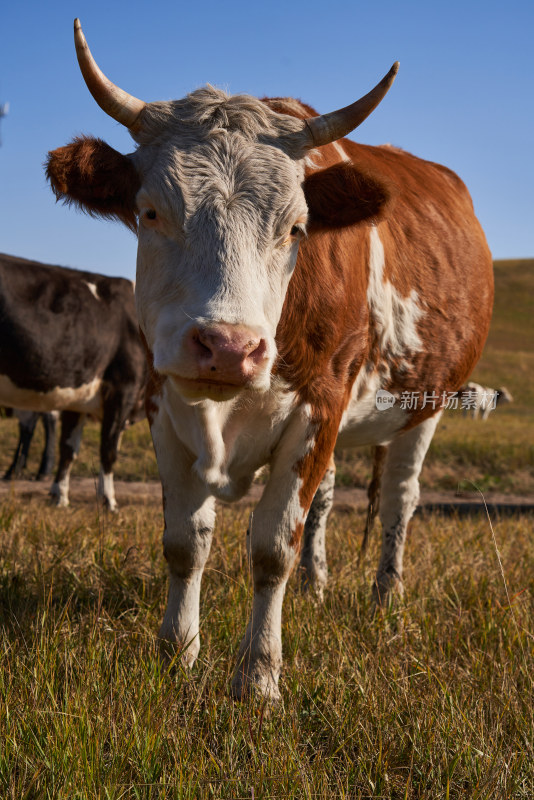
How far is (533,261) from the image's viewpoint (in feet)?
283

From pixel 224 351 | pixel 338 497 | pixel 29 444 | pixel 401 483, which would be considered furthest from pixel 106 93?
pixel 29 444

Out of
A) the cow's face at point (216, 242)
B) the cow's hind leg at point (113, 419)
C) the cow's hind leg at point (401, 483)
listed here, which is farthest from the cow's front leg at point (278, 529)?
the cow's hind leg at point (113, 419)

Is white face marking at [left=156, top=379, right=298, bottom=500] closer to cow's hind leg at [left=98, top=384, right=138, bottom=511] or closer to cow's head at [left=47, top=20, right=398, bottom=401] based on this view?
cow's head at [left=47, top=20, right=398, bottom=401]

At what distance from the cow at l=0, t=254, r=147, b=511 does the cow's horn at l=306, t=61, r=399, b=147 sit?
5317 millimetres

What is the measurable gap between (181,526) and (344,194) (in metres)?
1.50

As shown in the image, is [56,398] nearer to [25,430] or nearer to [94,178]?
[25,430]

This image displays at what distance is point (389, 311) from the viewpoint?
3891 millimetres

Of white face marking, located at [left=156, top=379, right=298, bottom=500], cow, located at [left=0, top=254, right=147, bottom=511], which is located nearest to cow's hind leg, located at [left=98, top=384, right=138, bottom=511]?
cow, located at [left=0, top=254, right=147, bottom=511]

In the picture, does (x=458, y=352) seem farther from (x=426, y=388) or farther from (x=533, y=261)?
(x=533, y=261)

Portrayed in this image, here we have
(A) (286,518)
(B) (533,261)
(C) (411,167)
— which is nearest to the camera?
Result: (A) (286,518)

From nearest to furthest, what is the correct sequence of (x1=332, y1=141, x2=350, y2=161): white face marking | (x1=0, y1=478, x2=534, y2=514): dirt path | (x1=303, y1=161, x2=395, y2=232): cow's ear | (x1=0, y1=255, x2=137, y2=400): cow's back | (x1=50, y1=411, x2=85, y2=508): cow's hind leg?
(x1=303, y1=161, x2=395, y2=232): cow's ear, (x1=332, y1=141, x2=350, y2=161): white face marking, (x1=0, y1=255, x2=137, y2=400): cow's back, (x1=50, y1=411, x2=85, y2=508): cow's hind leg, (x1=0, y1=478, x2=534, y2=514): dirt path

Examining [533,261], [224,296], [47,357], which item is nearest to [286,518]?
[224,296]

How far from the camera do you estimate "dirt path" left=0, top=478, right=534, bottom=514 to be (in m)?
8.97

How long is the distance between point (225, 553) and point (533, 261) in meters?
88.5
